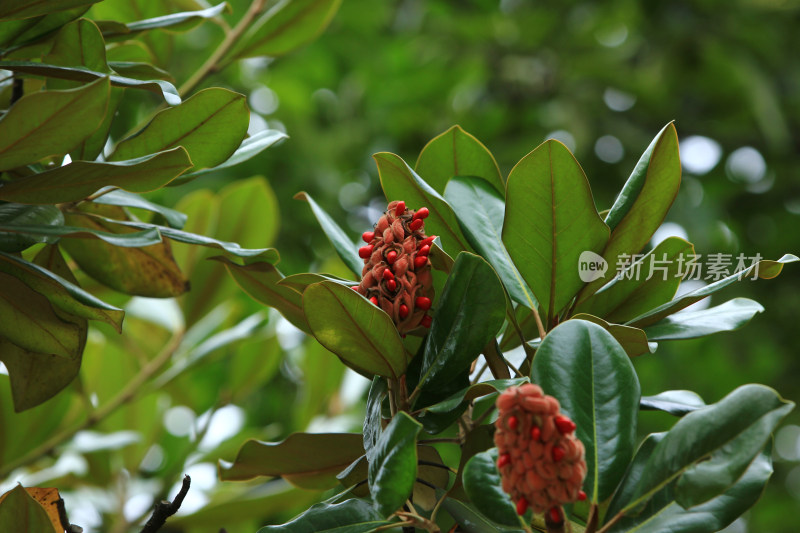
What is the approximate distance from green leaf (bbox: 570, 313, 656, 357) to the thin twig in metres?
0.26

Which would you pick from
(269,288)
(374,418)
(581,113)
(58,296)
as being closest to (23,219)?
(58,296)

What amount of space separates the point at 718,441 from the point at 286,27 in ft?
2.06

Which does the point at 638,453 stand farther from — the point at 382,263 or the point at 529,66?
the point at 529,66

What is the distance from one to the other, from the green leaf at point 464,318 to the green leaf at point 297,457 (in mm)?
113

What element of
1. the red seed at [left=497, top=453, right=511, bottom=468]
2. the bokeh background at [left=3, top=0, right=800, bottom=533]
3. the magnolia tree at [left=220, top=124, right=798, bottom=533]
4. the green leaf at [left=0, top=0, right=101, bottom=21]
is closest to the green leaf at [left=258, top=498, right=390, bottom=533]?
the magnolia tree at [left=220, top=124, right=798, bottom=533]

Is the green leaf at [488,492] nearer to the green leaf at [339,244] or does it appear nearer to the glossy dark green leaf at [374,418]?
the glossy dark green leaf at [374,418]

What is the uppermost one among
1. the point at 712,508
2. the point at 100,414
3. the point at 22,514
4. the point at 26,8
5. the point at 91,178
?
the point at 26,8

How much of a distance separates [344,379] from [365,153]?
1.20 metres

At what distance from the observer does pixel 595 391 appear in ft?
1.50

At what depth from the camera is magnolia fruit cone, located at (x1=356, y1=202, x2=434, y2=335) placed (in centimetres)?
51

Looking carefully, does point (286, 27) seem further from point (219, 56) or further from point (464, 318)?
point (464, 318)

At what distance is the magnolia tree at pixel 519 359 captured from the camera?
402 millimetres

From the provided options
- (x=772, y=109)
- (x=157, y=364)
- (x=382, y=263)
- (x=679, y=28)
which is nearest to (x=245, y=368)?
(x=157, y=364)

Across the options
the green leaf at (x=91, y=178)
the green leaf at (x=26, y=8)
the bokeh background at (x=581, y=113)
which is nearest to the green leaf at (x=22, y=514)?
the green leaf at (x=91, y=178)
